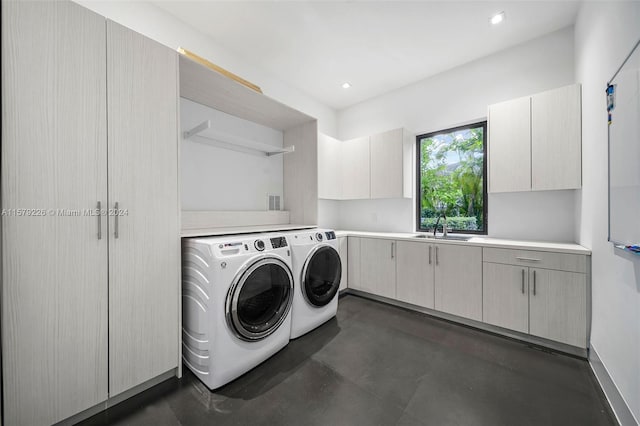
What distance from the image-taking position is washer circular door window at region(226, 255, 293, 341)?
62.2 inches

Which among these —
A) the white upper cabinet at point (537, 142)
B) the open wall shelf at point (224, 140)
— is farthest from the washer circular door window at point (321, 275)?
the white upper cabinet at point (537, 142)

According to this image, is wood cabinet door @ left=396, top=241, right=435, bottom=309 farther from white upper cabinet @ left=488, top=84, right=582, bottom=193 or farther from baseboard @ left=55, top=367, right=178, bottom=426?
baseboard @ left=55, top=367, right=178, bottom=426

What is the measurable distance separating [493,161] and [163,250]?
301cm

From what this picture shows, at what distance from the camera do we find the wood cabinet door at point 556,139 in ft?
6.81

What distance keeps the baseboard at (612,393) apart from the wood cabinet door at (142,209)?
8.33ft

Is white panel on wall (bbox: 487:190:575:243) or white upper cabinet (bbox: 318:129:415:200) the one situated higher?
white upper cabinet (bbox: 318:129:415:200)

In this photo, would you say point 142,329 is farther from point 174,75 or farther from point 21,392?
point 174,75

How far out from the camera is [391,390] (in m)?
1.57

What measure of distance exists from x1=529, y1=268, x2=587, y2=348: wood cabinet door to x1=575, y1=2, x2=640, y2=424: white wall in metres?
0.10

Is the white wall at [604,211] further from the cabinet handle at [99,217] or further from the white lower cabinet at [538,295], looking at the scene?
the cabinet handle at [99,217]

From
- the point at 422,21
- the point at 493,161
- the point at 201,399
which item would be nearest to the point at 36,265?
the point at 201,399

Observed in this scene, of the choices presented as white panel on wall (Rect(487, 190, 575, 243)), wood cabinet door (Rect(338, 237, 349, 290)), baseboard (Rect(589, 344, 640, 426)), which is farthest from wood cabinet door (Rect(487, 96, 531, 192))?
wood cabinet door (Rect(338, 237, 349, 290))

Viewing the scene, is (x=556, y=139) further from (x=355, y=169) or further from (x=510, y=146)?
(x=355, y=169)

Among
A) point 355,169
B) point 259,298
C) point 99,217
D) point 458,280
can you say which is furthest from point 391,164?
point 99,217
